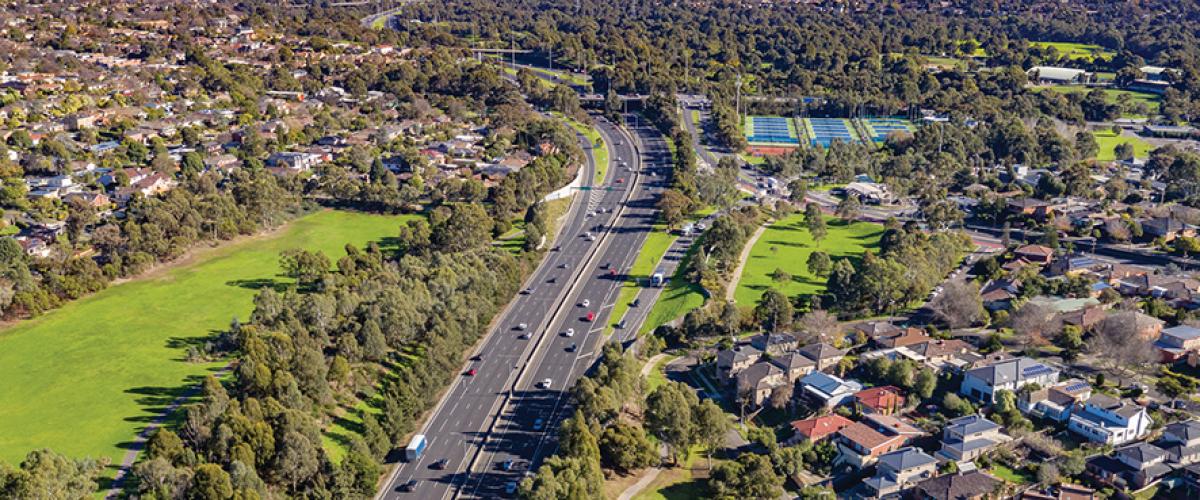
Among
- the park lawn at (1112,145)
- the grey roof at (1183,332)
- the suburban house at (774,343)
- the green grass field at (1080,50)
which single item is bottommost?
the park lawn at (1112,145)

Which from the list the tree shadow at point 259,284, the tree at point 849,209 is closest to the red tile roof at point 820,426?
the tree shadow at point 259,284

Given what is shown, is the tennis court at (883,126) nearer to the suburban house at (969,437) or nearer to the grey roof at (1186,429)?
the grey roof at (1186,429)

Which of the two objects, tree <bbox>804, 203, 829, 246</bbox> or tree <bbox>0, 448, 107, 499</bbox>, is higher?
tree <bbox>0, 448, 107, 499</bbox>

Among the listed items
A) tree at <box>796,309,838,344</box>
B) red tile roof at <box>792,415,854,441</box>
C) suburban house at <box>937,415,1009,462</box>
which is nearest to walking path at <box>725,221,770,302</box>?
tree at <box>796,309,838,344</box>

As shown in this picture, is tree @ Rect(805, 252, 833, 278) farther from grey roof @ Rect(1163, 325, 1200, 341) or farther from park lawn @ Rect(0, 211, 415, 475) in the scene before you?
park lawn @ Rect(0, 211, 415, 475)

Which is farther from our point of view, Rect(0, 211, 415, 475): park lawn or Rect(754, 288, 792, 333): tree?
Rect(754, 288, 792, 333): tree

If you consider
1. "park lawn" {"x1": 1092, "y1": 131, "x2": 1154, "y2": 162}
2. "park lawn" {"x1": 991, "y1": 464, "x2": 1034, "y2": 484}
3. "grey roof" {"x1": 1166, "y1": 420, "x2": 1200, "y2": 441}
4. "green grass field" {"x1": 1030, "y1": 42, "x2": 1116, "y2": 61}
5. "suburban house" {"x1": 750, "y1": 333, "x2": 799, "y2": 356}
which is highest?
"green grass field" {"x1": 1030, "y1": 42, "x2": 1116, "y2": 61}

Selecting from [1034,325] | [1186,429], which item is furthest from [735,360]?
[1186,429]
